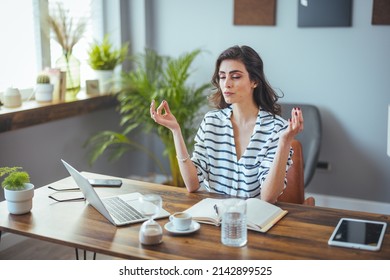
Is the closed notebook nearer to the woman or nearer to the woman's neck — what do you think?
the woman

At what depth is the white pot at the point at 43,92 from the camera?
3664 mm

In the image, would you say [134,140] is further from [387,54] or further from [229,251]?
[229,251]

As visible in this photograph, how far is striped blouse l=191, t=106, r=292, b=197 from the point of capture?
242cm

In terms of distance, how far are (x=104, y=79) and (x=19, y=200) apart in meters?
2.29

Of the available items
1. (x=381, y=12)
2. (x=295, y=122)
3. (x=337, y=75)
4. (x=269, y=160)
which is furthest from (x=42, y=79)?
(x=381, y=12)

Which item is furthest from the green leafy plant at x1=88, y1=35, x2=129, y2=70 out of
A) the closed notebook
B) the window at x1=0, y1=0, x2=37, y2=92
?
the closed notebook

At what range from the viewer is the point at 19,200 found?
2.06 meters

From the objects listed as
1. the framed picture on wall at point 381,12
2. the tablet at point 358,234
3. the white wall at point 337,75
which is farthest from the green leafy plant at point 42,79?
the tablet at point 358,234

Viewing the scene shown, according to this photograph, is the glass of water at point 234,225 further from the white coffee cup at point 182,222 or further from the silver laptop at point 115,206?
the silver laptop at point 115,206

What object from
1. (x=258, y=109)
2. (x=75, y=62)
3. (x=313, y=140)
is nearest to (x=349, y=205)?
(x=313, y=140)

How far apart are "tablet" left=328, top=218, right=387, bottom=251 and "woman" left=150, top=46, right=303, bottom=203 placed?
46 centimetres

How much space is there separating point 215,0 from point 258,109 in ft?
6.37

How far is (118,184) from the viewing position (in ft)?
7.98

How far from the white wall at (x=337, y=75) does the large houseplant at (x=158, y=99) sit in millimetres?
323
